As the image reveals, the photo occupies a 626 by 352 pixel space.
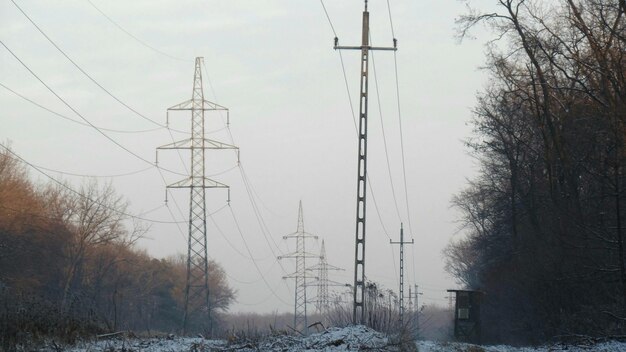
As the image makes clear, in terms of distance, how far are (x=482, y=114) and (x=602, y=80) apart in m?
16.1

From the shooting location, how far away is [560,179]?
41125 millimetres

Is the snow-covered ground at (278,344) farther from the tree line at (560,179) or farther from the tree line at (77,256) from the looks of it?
the tree line at (77,256)

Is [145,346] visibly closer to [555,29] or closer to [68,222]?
[555,29]

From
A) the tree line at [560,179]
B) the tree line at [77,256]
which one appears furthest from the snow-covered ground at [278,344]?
the tree line at [77,256]

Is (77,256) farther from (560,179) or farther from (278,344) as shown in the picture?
(278,344)

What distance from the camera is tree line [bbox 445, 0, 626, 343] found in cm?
2858

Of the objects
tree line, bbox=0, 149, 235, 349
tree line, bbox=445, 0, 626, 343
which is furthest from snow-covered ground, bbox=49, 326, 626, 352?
tree line, bbox=0, 149, 235, 349

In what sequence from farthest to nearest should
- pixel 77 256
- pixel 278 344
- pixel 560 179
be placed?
pixel 77 256 < pixel 560 179 < pixel 278 344

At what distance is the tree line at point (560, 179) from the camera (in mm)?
28578

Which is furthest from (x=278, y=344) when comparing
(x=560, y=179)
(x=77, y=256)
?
(x=77, y=256)

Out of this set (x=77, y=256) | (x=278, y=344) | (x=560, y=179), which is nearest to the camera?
(x=278, y=344)

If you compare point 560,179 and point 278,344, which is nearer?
point 278,344

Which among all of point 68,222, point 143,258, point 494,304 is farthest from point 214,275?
point 494,304

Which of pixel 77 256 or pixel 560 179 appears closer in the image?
pixel 560 179
